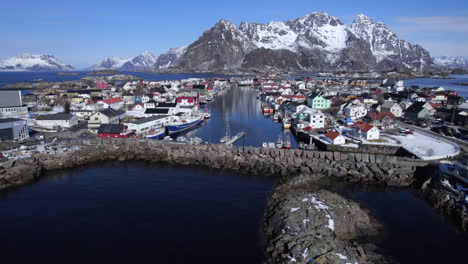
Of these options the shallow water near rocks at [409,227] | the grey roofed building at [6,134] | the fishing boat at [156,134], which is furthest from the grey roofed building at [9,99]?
the shallow water near rocks at [409,227]

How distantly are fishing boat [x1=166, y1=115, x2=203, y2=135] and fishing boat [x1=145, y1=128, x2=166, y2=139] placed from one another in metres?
0.61

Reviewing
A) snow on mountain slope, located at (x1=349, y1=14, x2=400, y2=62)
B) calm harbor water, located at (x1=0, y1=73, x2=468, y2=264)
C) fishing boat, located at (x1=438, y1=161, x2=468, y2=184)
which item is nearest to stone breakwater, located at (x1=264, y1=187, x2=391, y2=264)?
calm harbor water, located at (x1=0, y1=73, x2=468, y2=264)

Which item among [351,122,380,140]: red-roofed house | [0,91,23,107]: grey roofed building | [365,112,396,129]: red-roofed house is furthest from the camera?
[0,91,23,107]: grey roofed building

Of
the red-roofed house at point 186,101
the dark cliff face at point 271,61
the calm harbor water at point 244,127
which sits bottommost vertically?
the calm harbor water at point 244,127

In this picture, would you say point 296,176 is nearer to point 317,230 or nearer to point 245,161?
point 245,161

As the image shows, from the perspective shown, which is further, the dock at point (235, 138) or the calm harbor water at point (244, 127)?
the calm harbor water at point (244, 127)

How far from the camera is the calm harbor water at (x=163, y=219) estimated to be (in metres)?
8.24

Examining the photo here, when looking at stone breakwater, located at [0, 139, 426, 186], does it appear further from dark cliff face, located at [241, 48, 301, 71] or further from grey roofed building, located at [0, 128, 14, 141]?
dark cliff face, located at [241, 48, 301, 71]

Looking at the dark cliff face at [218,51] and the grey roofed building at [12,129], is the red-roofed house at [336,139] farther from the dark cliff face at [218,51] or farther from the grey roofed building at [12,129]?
the dark cliff face at [218,51]

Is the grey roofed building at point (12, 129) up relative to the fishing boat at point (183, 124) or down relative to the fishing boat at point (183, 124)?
up

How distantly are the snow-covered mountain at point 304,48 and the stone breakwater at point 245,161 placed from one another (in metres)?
A: 109

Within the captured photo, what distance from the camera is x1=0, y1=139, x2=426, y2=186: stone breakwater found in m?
13.3

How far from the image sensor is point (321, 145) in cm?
1784

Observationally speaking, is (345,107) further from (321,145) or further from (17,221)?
(17,221)
